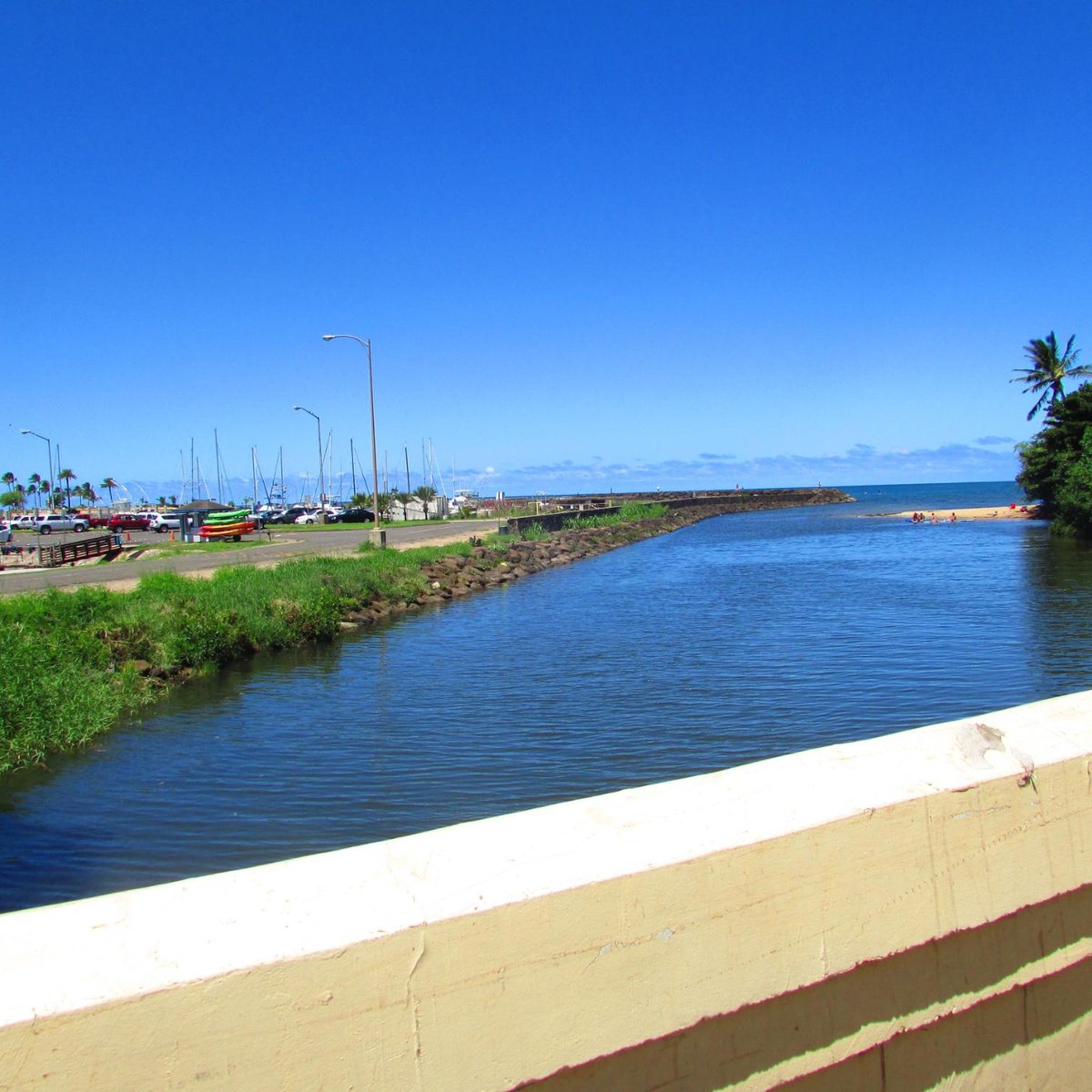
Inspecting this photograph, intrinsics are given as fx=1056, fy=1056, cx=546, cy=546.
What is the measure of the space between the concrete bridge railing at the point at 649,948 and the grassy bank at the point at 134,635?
12349 millimetres

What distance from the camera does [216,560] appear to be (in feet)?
115

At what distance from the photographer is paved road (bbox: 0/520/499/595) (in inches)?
1094

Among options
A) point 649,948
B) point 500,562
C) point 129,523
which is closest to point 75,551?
point 500,562

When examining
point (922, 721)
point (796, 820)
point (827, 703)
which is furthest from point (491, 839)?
point (827, 703)

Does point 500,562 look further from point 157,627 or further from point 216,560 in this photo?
point 157,627

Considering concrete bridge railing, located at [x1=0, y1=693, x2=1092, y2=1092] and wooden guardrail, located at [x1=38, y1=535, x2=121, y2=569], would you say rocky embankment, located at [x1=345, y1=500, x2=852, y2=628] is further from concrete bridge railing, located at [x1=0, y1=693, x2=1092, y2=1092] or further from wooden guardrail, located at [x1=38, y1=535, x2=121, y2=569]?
concrete bridge railing, located at [x1=0, y1=693, x2=1092, y2=1092]

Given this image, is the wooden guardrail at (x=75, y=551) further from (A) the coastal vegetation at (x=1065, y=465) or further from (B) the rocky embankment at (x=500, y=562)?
(A) the coastal vegetation at (x=1065, y=465)

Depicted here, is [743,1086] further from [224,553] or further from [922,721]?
[224,553]

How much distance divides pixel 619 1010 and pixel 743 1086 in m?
0.42

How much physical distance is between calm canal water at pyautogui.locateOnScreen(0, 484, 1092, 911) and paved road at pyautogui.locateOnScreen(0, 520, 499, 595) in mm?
7774

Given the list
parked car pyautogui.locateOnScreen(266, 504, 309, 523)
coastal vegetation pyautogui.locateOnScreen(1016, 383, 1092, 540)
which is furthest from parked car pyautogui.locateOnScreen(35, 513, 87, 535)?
coastal vegetation pyautogui.locateOnScreen(1016, 383, 1092, 540)

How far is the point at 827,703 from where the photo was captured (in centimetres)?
1534

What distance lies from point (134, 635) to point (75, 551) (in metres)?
23.7

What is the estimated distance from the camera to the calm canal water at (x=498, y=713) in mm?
10469
